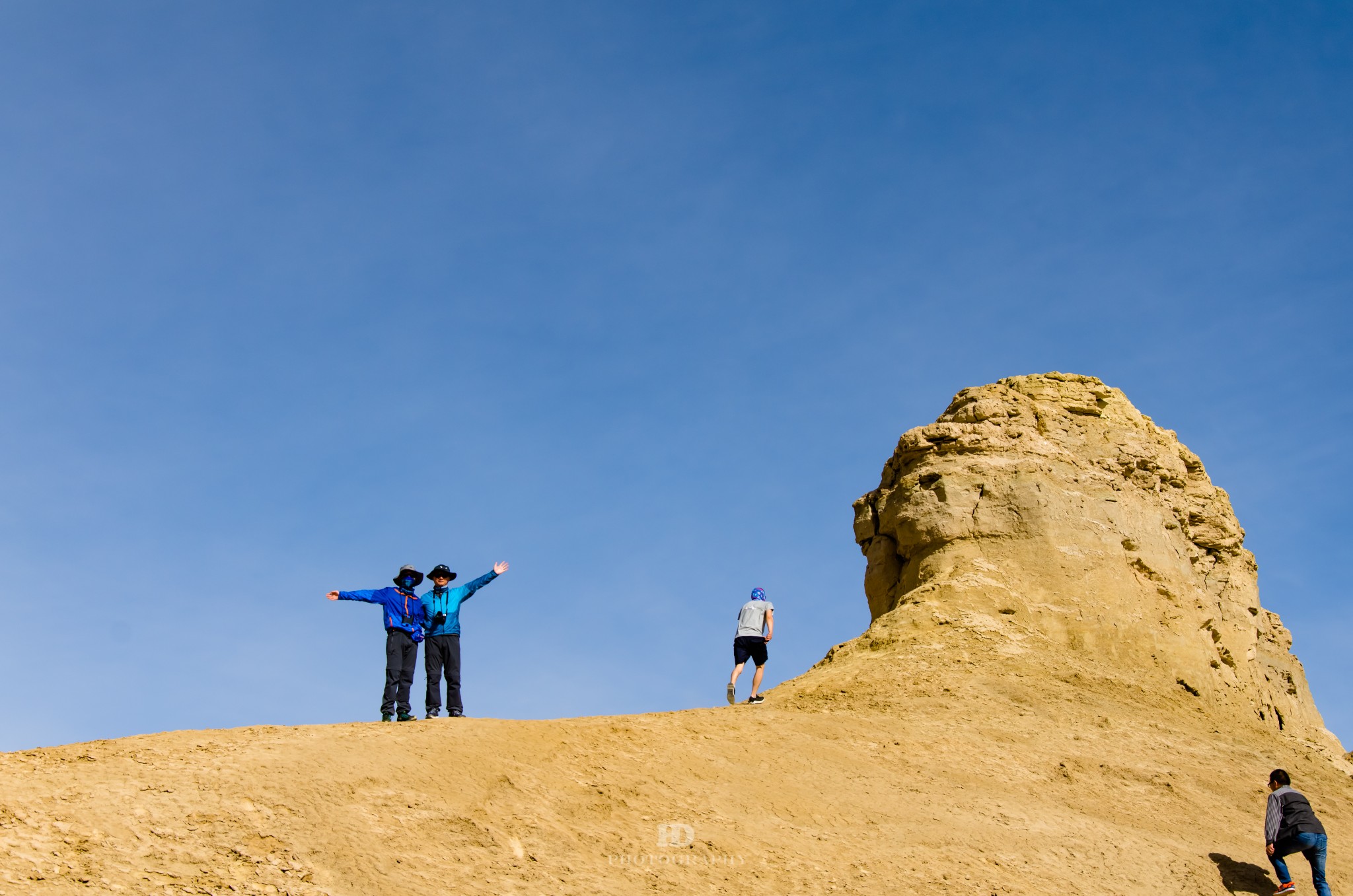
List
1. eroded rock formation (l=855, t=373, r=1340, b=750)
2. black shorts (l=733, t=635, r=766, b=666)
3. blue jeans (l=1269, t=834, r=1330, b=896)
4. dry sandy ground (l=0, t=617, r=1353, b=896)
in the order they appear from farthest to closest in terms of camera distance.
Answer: eroded rock formation (l=855, t=373, r=1340, b=750), black shorts (l=733, t=635, r=766, b=666), blue jeans (l=1269, t=834, r=1330, b=896), dry sandy ground (l=0, t=617, r=1353, b=896)

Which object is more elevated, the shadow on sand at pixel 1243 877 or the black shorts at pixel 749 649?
the black shorts at pixel 749 649

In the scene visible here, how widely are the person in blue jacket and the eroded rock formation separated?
582 cm

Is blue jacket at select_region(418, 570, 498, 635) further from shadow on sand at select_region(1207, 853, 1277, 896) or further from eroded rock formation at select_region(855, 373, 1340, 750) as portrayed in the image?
shadow on sand at select_region(1207, 853, 1277, 896)

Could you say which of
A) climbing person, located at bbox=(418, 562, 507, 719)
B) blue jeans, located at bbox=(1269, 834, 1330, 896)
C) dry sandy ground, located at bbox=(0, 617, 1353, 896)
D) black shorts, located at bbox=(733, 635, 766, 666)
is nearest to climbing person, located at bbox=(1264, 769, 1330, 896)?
blue jeans, located at bbox=(1269, 834, 1330, 896)

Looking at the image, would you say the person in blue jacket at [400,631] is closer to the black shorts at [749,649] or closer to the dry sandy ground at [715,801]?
the dry sandy ground at [715,801]

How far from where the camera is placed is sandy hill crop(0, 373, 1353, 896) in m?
7.83

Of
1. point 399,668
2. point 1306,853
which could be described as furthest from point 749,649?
point 1306,853

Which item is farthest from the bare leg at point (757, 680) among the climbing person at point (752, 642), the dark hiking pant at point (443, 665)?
the dark hiking pant at point (443, 665)

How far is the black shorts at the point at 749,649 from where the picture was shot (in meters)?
12.6

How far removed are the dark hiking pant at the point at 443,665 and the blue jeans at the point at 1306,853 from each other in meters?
6.92

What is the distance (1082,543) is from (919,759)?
14.4ft

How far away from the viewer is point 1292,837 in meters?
9.55

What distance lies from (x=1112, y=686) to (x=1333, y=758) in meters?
3.09

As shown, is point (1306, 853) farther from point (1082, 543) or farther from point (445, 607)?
point (445, 607)
